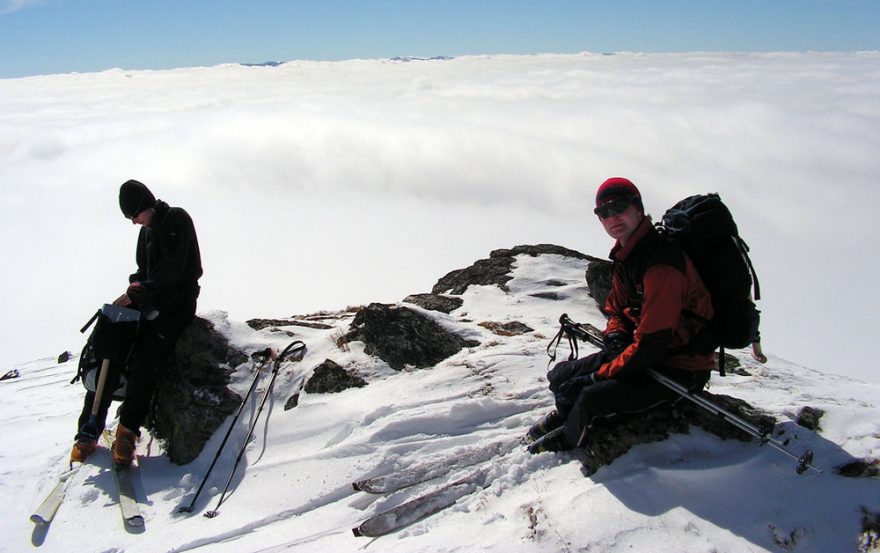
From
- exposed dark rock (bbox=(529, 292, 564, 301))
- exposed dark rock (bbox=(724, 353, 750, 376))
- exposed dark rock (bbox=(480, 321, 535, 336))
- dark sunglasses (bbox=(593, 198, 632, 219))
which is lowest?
exposed dark rock (bbox=(529, 292, 564, 301))

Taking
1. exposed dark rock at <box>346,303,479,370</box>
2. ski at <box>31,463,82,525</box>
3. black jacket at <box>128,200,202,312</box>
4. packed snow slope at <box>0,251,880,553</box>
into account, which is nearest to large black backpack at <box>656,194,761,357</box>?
packed snow slope at <box>0,251,880,553</box>

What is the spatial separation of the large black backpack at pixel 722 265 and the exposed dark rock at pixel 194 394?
18.7 feet

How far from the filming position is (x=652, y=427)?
15.8 feet

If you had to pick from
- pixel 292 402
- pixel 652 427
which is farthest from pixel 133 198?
pixel 652 427

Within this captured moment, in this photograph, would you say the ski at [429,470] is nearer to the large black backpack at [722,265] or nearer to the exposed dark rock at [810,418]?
the large black backpack at [722,265]

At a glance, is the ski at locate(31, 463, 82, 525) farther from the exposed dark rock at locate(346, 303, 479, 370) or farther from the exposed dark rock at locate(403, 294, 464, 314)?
the exposed dark rock at locate(403, 294, 464, 314)

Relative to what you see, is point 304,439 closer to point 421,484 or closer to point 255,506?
point 255,506

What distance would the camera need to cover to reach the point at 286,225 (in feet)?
529

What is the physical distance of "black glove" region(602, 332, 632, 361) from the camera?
4875 mm

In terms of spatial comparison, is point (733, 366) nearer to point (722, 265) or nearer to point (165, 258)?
point (722, 265)

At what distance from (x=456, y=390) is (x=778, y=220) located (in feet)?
588

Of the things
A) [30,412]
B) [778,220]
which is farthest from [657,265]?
[778,220]

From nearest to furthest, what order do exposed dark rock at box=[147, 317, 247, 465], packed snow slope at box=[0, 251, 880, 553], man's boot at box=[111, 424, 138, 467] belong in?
packed snow slope at box=[0, 251, 880, 553] < man's boot at box=[111, 424, 138, 467] < exposed dark rock at box=[147, 317, 247, 465]

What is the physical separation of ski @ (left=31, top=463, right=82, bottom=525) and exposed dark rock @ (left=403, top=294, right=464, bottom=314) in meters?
6.35
